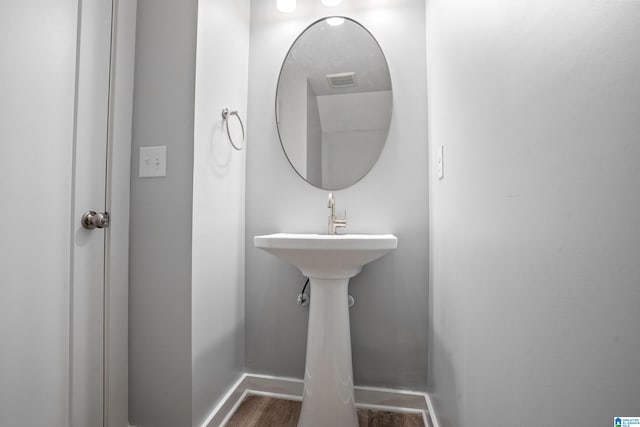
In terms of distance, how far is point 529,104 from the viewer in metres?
0.49

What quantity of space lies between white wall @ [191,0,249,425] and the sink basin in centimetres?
27

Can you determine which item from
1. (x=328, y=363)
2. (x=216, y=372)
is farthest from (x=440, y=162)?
(x=216, y=372)

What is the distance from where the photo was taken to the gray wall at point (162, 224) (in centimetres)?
108

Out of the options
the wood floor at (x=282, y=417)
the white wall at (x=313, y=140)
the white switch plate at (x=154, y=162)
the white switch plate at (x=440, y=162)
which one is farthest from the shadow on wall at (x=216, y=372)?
the white switch plate at (x=440, y=162)

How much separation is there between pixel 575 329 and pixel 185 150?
1184 mm

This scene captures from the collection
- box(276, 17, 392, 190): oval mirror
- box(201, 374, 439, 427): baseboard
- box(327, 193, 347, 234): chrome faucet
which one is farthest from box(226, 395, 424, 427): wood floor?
box(276, 17, 392, 190): oval mirror

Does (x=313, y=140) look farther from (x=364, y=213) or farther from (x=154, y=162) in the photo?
(x=154, y=162)

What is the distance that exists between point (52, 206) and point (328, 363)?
106 cm

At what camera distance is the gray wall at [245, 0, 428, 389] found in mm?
1419

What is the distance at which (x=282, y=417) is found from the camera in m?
1.30

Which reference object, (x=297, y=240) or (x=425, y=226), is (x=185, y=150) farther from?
(x=425, y=226)

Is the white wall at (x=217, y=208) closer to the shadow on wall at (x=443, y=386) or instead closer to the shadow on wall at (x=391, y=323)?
the shadow on wall at (x=391, y=323)

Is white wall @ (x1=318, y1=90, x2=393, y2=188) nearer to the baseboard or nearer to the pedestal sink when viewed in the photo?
the pedestal sink

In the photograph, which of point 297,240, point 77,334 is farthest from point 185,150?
point 77,334
